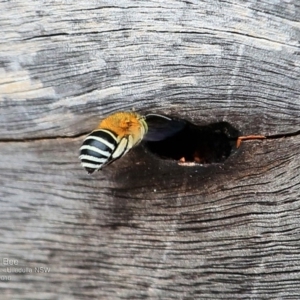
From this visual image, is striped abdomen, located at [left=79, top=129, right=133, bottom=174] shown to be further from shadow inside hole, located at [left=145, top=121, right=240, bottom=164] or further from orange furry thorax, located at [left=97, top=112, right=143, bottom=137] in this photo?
shadow inside hole, located at [left=145, top=121, right=240, bottom=164]

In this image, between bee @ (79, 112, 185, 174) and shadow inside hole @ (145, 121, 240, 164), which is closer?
bee @ (79, 112, 185, 174)

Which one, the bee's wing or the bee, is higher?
the bee's wing

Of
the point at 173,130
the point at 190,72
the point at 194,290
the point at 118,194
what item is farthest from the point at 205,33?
the point at 194,290

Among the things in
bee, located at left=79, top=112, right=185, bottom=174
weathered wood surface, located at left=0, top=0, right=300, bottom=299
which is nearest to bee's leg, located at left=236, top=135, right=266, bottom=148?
weathered wood surface, located at left=0, top=0, right=300, bottom=299

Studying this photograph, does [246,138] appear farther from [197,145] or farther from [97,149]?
[97,149]

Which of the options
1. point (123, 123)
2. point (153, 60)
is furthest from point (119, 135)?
point (153, 60)

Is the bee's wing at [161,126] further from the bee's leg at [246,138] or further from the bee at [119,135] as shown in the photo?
the bee's leg at [246,138]

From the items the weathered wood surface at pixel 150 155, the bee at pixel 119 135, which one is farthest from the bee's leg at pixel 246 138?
the bee at pixel 119 135
